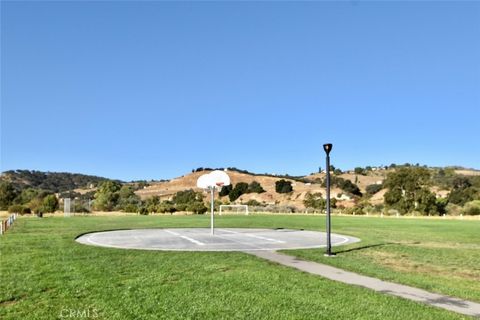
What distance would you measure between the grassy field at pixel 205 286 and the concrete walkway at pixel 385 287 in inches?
13.5

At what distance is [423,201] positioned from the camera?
212ft

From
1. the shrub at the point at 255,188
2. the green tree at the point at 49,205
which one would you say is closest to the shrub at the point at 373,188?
the shrub at the point at 255,188

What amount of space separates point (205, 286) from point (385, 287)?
9.83 feet

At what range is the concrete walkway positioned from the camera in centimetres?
684

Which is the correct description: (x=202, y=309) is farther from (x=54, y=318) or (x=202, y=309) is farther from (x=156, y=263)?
(x=156, y=263)

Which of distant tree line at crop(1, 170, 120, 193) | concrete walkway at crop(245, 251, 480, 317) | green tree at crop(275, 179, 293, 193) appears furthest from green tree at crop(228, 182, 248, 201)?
concrete walkway at crop(245, 251, 480, 317)

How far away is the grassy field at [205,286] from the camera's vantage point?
6.35 metres

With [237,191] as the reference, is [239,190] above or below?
above

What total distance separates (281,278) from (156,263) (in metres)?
3.30

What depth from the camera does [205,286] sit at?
800cm

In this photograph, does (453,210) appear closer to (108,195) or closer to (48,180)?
(108,195)

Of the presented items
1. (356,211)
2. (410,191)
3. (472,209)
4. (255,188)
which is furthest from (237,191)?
(472,209)

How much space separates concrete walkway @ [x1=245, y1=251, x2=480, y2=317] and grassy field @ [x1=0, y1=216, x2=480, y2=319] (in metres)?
0.34

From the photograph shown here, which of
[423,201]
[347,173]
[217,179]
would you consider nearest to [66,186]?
[347,173]
